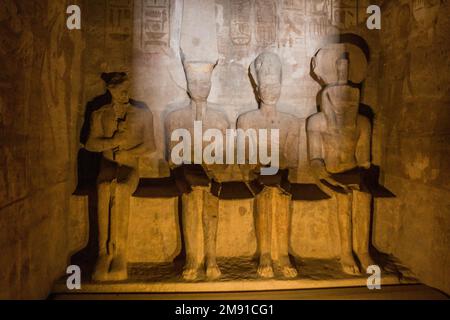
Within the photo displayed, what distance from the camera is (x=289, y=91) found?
499 cm

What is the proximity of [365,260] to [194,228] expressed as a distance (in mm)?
1846

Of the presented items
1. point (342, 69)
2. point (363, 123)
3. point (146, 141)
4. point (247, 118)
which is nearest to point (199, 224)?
point (146, 141)

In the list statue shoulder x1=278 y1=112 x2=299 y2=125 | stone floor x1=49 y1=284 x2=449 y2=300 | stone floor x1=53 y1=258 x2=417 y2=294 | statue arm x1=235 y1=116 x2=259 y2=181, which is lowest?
stone floor x1=49 y1=284 x2=449 y2=300

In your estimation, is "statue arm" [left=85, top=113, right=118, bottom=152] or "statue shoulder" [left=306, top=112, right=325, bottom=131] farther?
A: "statue shoulder" [left=306, top=112, right=325, bottom=131]

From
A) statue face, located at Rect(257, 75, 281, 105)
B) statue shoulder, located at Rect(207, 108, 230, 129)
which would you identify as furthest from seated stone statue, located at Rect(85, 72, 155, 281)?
statue face, located at Rect(257, 75, 281, 105)

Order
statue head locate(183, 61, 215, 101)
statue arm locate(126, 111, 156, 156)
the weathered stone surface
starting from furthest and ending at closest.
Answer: statue head locate(183, 61, 215, 101) < statue arm locate(126, 111, 156, 156) < the weathered stone surface

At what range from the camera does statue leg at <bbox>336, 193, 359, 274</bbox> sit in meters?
4.02

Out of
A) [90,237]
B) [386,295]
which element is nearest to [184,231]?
[90,237]

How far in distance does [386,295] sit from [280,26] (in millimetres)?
3398

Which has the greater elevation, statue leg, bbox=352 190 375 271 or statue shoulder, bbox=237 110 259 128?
statue shoulder, bbox=237 110 259 128

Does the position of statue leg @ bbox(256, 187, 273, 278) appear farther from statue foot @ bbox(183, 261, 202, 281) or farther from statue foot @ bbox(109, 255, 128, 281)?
statue foot @ bbox(109, 255, 128, 281)

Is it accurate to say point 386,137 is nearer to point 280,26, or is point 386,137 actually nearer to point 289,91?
point 289,91

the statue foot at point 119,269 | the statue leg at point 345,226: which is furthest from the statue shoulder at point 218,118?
the statue foot at point 119,269

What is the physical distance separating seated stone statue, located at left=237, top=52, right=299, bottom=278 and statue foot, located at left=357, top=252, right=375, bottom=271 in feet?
2.45
